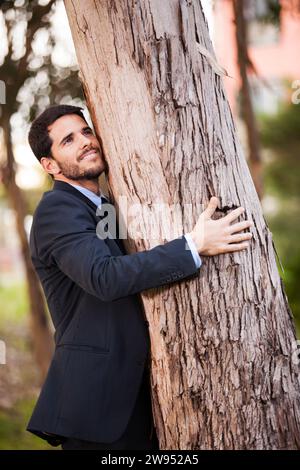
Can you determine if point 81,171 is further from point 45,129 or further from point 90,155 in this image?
point 45,129

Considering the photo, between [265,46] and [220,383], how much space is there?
26085mm

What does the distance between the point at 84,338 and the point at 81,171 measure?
2.50 ft

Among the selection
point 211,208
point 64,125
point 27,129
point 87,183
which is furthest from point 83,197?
point 27,129

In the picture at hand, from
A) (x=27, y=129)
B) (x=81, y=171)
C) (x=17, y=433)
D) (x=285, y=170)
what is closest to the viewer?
(x=81, y=171)

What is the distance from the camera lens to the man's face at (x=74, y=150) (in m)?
2.84

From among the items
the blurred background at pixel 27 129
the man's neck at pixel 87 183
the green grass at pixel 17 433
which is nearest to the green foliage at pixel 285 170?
the blurred background at pixel 27 129

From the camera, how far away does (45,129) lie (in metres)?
2.93

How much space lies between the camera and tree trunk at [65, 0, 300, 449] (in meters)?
2.60

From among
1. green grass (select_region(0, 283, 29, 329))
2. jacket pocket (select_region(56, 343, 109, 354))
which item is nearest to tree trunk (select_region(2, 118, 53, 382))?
green grass (select_region(0, 283, 29, 329))

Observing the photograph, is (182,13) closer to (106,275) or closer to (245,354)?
(106,275)

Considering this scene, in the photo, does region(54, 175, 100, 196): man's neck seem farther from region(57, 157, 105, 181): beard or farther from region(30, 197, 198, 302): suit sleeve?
region(30, 197, 198, 302): suit sleeve

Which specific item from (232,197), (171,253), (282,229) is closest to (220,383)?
(171,253)

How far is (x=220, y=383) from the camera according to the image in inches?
102

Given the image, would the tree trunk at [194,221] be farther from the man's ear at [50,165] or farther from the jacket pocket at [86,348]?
the man's ear at [50,165]
